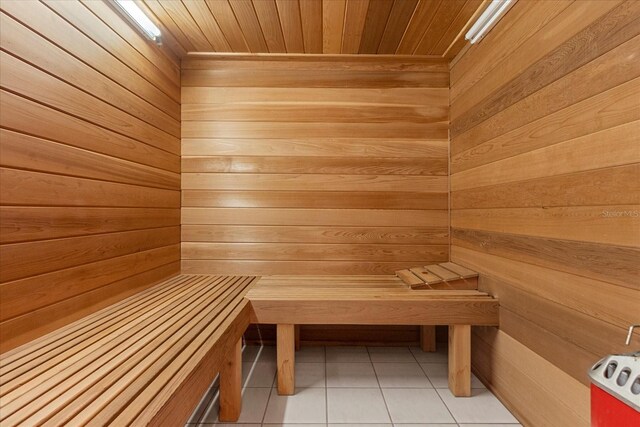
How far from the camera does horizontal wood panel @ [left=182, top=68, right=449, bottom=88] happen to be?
2.85 m

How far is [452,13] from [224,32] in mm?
1702

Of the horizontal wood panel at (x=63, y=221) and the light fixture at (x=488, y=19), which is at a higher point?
the light fixture at (x=488, y=19)

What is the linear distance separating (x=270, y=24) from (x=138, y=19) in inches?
34.7

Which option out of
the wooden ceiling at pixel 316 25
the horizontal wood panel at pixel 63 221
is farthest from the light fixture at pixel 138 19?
the horizontal wood panel at pixel 63 221

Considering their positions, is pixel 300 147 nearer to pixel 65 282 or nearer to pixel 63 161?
pixel 63 161

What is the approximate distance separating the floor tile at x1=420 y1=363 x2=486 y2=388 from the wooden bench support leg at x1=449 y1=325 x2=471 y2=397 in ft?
0.55

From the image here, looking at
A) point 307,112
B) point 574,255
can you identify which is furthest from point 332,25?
point 574,255

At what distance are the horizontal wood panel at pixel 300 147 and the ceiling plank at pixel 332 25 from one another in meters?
0.77

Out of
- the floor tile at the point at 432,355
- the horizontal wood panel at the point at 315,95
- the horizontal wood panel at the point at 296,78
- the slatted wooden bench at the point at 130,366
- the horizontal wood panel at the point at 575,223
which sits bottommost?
the floor tile at the point at 432,355

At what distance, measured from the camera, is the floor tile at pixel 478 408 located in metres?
1.96

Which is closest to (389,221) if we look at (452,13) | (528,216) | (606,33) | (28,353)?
(528,216)

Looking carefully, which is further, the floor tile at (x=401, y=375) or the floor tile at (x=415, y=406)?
the floor tile at (x=401, y=375)

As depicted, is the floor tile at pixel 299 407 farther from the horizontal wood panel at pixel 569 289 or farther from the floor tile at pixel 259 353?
the horizontal wood panel at pixel 569 289

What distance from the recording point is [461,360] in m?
2.22
